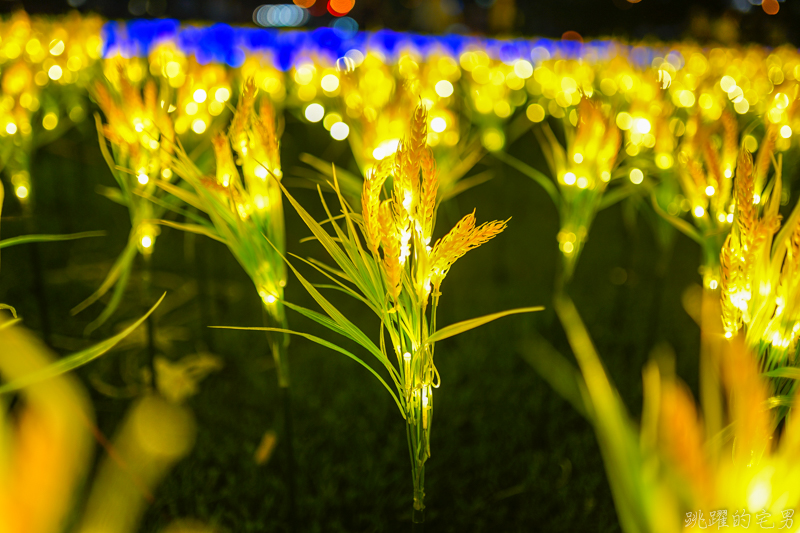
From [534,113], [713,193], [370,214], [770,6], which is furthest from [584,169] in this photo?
[770,6]

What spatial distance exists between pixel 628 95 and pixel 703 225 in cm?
137

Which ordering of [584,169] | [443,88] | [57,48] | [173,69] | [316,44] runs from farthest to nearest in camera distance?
1. [316,44]
2. [443,88]
3. [57,48]
4. [173,69]
5. [584,169]

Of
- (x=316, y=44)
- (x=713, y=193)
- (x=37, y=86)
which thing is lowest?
(x=713, y=193)

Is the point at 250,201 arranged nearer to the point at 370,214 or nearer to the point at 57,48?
the point at 370,214

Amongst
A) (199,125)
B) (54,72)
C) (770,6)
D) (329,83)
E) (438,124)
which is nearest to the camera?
(199,125)

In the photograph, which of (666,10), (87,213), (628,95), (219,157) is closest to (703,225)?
(219,157)

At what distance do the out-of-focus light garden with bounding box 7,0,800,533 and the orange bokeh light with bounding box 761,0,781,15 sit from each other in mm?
6747

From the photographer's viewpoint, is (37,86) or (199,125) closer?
(199,125)

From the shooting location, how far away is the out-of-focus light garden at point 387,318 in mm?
652

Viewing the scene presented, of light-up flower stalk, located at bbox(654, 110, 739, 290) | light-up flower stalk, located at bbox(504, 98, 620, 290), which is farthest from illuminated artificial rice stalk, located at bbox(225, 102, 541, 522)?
light-up flower stalk, located at bbox(504, 98, 620, 290)

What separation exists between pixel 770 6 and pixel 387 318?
1050cm

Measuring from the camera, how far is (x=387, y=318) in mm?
726

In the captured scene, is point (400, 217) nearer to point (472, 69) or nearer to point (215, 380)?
point (215, 380)

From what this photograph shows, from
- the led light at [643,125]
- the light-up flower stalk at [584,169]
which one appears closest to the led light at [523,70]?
the led light at [643,125]
